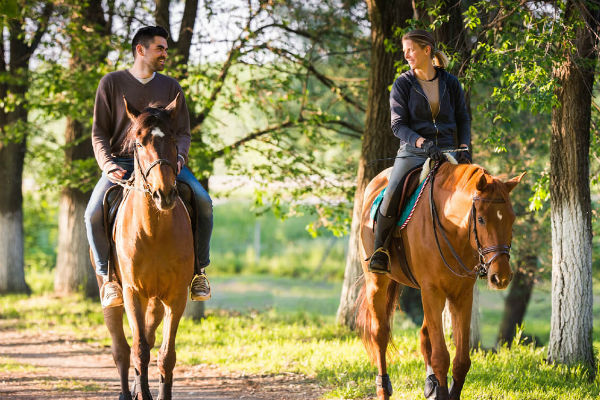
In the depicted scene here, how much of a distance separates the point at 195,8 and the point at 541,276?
9138 mm

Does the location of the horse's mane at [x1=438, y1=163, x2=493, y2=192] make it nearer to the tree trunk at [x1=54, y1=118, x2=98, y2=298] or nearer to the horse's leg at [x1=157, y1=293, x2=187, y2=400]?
the horse's leg at [x1=157, y1=293, x2=187, y2=400]

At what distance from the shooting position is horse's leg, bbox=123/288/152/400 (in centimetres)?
607

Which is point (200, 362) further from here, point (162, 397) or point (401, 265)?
point (401, 265)

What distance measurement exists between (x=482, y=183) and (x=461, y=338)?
1338 millimetres

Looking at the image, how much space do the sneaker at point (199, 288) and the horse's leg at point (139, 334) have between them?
0.43 m

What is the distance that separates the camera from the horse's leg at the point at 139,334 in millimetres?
6070

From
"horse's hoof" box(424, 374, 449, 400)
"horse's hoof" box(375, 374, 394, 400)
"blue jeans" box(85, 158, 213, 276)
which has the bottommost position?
"horse's hoof" box(375, 374, 394, 400)

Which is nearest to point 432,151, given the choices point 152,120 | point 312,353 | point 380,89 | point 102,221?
point 152,120

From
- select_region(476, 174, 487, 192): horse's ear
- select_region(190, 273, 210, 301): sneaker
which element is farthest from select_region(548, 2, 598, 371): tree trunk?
select_region(190, 273, 210, 301): sneaker

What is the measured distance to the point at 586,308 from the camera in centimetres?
795

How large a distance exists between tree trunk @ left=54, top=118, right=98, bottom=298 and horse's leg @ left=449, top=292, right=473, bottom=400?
11.2 m

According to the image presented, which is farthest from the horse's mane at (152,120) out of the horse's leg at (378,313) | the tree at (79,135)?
the tree at (79,135)

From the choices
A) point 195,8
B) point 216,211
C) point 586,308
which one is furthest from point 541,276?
point 216,211

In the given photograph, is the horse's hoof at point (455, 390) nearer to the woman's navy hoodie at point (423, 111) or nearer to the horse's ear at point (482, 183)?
the horse's ear at point (482, 183)
